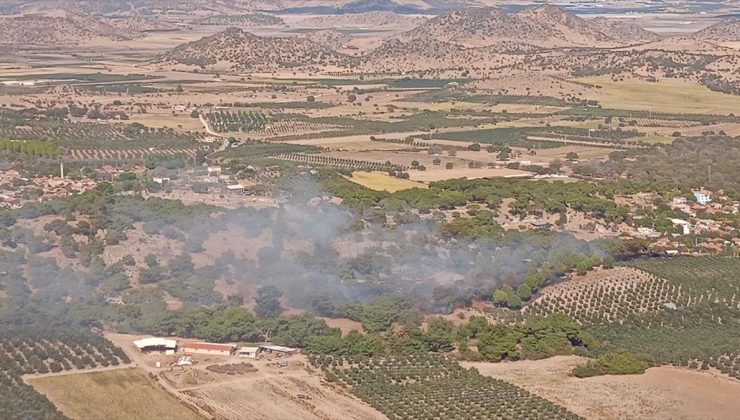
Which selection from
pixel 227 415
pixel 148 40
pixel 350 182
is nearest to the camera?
pixel 227 415

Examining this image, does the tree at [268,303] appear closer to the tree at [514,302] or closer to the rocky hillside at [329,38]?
the tree at [514,302]

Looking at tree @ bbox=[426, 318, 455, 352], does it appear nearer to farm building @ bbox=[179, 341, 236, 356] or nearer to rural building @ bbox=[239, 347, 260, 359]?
rural building @ bbox=[239, 347, 260, 359]

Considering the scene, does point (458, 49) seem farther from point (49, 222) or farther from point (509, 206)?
point (49, 222)

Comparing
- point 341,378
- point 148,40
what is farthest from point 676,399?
point 148,40

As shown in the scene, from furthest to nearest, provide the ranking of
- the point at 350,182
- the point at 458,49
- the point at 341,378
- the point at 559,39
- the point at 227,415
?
the point at 559,39, the point at 458,49, the point at 350,182, the point at 341,378, the point at 227,415

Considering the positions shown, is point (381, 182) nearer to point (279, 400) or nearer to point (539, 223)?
point (539, 223)

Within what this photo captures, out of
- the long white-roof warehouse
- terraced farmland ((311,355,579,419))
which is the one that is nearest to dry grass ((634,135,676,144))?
terraced farmland ((311,355,579,419))

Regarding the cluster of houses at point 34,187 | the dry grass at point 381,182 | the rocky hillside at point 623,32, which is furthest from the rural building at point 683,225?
the rocky hillside at point 623,32
